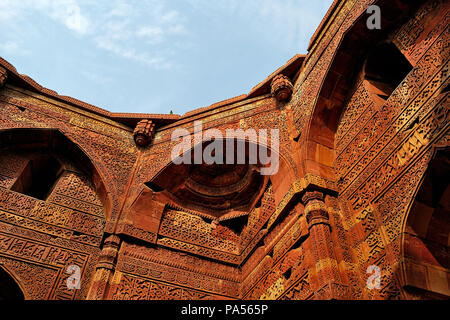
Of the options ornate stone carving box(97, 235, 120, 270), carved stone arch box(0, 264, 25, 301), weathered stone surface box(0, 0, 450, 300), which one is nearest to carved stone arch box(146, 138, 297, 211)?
weathered stone surface box(0, 0, 450, 300)

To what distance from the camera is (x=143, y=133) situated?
7133 millimetres

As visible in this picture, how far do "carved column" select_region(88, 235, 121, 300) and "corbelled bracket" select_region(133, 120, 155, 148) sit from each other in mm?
2112

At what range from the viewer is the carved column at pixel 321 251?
3861mm

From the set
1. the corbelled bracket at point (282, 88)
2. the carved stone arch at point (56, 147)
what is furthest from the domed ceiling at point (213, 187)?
the corbelled bracket at point (282, 88)

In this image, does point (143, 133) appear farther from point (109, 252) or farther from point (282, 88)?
point (282, 88)

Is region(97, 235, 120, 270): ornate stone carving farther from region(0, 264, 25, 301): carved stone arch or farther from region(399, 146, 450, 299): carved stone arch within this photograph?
region(399, 146, 450, 299): carved stone arch

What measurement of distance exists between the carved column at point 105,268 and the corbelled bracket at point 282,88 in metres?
3.49

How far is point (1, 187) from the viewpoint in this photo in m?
5.78

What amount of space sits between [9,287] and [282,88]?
503 centimetres

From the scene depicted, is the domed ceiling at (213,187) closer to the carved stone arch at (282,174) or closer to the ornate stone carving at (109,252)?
the carved stone arch at (282,174)

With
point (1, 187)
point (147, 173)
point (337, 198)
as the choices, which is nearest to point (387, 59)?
point (337, 198)

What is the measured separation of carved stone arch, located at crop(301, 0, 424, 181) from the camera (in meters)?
5.24

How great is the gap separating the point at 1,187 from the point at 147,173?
2234 mm
